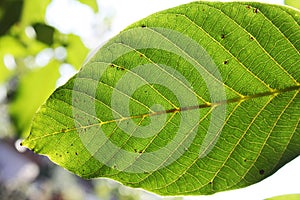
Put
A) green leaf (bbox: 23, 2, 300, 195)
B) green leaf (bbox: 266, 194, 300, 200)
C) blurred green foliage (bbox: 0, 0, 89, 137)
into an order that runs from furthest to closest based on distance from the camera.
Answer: blurred green foliage (bbox: 0, 0, 89, 137)
green leaf (bbox: 266, 194, 300, 200)
green leaf (bbox: 23, 2, 300, 195)

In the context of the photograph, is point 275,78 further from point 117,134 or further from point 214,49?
point 117,134

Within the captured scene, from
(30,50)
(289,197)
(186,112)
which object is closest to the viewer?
(186,112)

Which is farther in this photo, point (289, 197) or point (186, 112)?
point (289, 197)

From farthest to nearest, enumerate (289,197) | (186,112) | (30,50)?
1. (30,50)
2. (289,197)
3. (186,112)

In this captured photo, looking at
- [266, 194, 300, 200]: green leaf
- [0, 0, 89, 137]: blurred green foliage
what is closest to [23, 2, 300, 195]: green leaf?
[266, 194, 300, 200]: green leaf

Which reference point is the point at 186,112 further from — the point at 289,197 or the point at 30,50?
the point at 30,50

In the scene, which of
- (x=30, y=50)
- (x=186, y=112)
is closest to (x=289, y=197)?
(x=186, y=112)

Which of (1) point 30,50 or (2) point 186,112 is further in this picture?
(1) point 30,50

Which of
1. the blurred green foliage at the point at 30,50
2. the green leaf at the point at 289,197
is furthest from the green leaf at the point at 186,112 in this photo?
the blurred green foliage at the point at 30,50

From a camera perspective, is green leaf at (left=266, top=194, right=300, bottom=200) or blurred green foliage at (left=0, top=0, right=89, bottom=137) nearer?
green leaf at (left=266, top=194, right=300, bottom=200)

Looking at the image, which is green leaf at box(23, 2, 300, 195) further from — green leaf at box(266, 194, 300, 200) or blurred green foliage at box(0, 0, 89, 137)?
blurred green foliage at box(0, 0, 89, 137)
